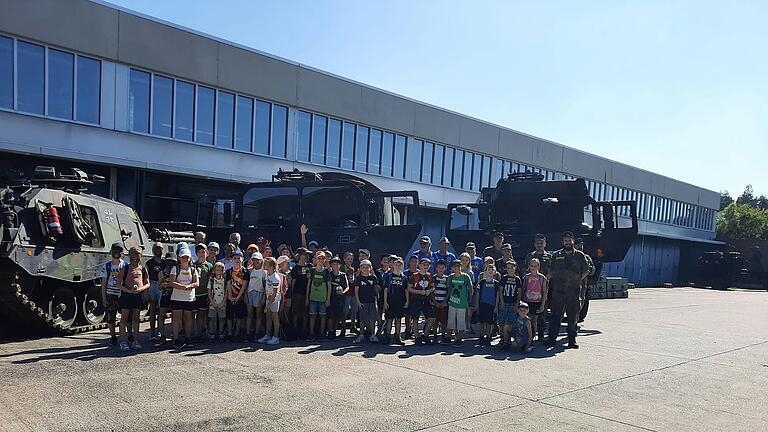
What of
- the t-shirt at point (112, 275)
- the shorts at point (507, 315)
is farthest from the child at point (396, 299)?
the t-shirt at point (112, 275)

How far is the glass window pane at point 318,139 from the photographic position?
79.1 feet

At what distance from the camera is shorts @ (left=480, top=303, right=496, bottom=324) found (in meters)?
10.4

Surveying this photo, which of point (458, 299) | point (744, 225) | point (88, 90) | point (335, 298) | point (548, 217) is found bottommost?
point (744, 225)

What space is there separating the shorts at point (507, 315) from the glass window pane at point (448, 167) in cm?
2034

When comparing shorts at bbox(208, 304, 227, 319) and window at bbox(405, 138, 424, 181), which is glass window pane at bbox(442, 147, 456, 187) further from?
shorts at bbox(208, 304, 227, 319)

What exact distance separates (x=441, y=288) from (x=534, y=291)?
4.96 feet

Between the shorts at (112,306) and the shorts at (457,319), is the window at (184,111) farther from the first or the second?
the shorts at (457,319)

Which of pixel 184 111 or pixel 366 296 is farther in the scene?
pixel 184 111

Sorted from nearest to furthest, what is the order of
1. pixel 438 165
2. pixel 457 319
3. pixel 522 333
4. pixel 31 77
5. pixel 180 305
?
pixel 180 305 < pixel 522 333 < pixel 457 319 < pixel 31 77 < pixel 438 165

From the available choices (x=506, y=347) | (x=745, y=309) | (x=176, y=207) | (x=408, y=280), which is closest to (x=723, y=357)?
(x=506, y=347)

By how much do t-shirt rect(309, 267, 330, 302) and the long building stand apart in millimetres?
10171

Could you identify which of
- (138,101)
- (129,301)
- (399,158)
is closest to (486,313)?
(129,301)

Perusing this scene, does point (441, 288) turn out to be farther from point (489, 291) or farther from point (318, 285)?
point (318, 285)

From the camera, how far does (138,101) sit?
18.6 metres
